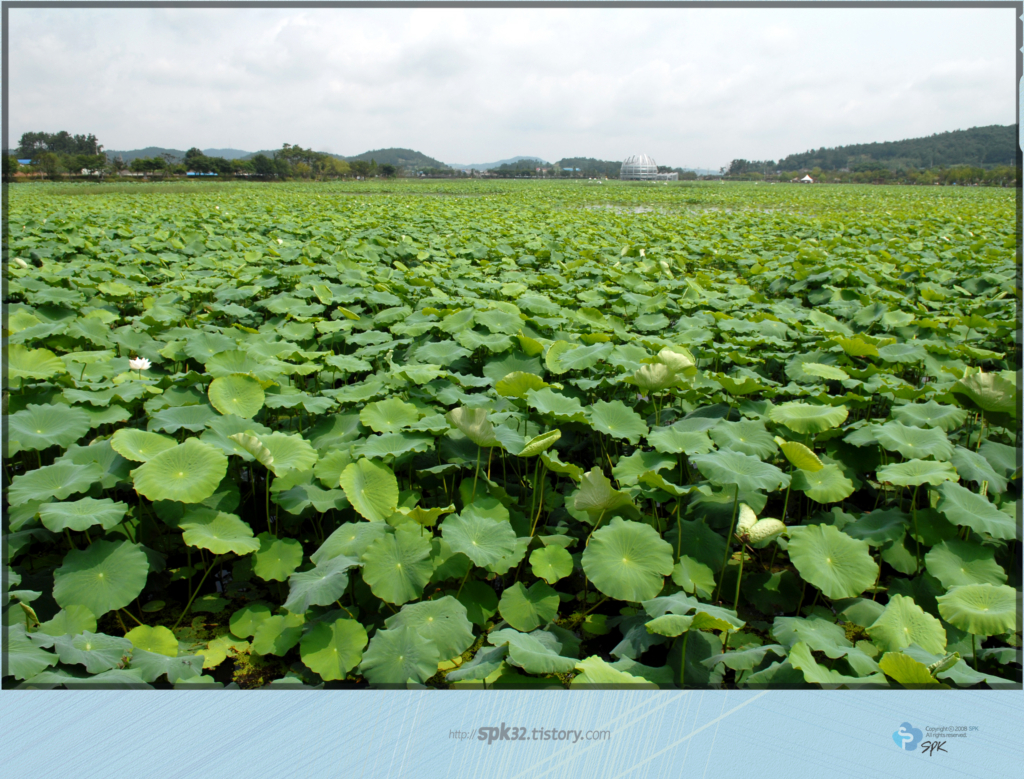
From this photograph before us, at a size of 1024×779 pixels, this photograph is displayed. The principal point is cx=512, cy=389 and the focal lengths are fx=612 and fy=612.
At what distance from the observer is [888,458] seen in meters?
1.97

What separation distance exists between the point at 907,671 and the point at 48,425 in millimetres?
2248

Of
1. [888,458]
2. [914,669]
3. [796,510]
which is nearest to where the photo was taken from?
[914,669]

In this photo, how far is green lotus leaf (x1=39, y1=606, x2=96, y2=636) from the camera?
1306mm

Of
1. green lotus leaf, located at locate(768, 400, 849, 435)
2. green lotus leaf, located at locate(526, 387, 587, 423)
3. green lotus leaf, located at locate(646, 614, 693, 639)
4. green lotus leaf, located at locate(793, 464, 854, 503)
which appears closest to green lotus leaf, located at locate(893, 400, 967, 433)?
green lotus leaf, located at locate(768, 400, 849, 435)

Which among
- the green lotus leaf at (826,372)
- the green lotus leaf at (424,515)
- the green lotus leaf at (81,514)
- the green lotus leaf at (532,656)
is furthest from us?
the green lotus leaf at (826,372)

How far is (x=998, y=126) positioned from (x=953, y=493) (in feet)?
2.95

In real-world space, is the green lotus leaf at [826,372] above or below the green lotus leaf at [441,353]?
below

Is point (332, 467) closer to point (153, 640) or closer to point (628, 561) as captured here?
point (153, 640)

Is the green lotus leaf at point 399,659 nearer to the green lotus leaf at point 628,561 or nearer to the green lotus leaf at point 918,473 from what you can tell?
the green lotus leaf at point 628,561

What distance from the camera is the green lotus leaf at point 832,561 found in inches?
55.4

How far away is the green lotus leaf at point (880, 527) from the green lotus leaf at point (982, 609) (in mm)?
369

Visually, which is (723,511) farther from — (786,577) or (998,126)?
(998,126)
